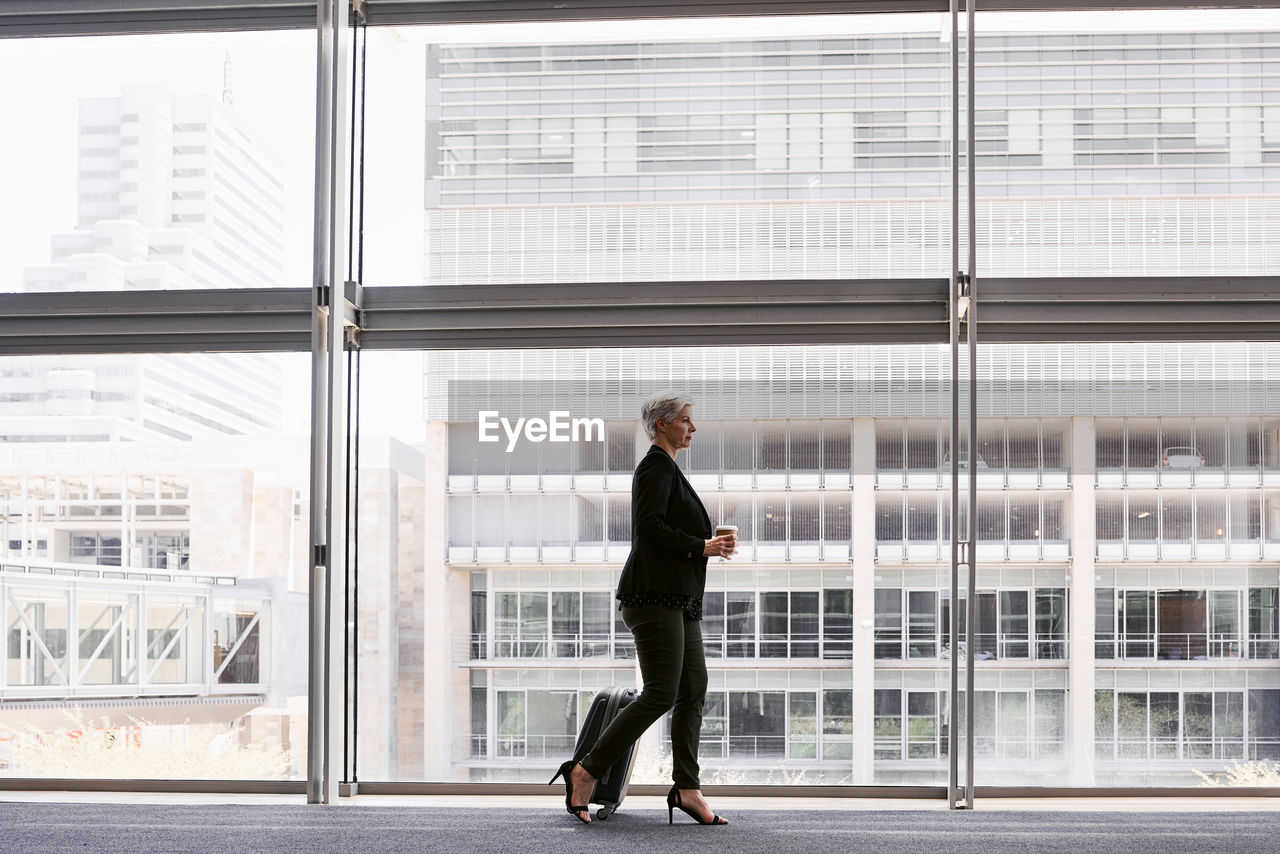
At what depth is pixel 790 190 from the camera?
14.4 ft

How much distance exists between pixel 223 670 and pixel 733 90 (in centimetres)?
277

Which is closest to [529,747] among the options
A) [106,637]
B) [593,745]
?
[593,745]

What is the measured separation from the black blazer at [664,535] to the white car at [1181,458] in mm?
1761

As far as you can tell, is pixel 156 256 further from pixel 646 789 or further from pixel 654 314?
pixel 646 789

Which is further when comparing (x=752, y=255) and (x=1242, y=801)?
(x=752, y=255)

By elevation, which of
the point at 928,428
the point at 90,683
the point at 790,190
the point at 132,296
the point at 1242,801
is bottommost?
the point at 1242,801

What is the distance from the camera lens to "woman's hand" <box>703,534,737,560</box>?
133 inches

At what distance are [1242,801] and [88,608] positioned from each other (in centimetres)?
402

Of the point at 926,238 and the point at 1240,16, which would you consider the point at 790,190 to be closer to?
the point at 926,238

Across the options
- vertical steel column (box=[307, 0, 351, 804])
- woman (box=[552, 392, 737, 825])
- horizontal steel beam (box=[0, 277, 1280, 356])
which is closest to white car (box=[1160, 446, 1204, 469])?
horizontal steel beam (box=[0, 277, 1280, 356])

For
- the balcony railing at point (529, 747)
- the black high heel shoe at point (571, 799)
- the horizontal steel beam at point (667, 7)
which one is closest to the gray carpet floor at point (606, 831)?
the black high heel shoe at point (571, 799)

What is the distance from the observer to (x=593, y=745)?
3.55 m

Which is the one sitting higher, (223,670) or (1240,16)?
(1240,16)

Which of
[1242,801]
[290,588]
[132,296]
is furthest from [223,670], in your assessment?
[1242,801]
